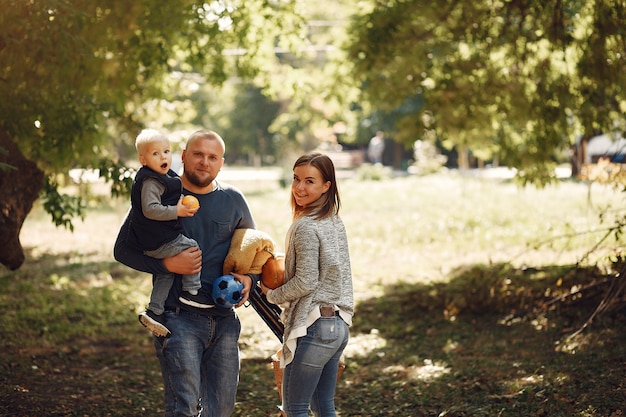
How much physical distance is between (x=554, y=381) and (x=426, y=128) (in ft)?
14.9

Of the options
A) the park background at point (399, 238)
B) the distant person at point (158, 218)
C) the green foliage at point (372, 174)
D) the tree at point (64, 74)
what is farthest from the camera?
the green foliage at point (372, 174)

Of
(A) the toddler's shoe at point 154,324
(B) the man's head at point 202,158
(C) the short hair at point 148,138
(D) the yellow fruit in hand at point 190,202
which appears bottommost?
(A) the toddler's shoe at point 154,324

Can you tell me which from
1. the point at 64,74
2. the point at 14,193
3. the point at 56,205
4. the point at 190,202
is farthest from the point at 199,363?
the point at 56,205

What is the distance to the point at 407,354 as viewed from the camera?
8.15m

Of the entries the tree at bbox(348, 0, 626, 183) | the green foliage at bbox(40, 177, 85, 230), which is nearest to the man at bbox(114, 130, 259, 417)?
the green foliage at bbox(40, 177, 85, 230)

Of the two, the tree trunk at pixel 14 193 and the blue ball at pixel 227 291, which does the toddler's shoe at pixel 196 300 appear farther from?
the tree trunk at pixel 14 193

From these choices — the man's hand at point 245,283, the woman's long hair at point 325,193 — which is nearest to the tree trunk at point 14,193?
the man's hand at point 245,283

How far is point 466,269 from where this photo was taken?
1199 centimetres

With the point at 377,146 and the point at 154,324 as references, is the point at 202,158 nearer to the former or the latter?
the point at 154,324

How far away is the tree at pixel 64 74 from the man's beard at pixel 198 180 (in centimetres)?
183

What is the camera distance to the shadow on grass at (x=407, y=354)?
624cm

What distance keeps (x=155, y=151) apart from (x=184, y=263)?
1.81 ft

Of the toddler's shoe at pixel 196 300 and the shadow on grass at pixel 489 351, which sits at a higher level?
the toddler's shoe at pixel 196 300

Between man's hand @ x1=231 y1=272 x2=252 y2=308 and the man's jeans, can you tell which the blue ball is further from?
the man's jeans
